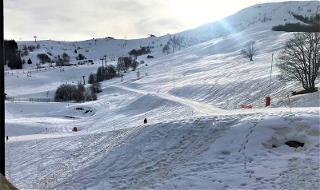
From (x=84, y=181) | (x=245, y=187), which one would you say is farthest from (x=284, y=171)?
(x=84, y=181)

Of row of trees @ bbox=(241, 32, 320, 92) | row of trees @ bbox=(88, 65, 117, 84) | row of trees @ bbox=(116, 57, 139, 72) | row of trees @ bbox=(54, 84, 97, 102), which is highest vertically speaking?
row of trees @ bbox=(241, 32, 320, 92)

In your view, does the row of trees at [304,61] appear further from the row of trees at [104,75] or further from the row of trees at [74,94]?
the row of trees at [104,75]

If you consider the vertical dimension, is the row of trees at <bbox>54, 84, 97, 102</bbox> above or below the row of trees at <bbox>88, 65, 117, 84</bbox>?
below

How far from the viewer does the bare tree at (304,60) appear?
42094 millimetres

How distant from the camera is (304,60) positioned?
4238 cm

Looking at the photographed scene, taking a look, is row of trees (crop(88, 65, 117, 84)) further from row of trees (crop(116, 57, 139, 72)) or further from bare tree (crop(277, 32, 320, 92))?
bare tree (crop(277, 32, 320, 92))

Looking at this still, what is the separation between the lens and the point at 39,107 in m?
85.1

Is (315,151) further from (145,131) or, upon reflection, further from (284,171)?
(145,131)

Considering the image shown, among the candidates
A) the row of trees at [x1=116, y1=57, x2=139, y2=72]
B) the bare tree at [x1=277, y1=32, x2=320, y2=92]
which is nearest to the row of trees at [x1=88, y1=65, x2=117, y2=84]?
the row of trees at [x1=116, y1=57, x2=139, y2=72]

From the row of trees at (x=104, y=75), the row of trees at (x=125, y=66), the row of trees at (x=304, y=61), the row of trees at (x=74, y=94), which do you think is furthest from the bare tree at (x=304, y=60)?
the row of trees at (x=125, y=66)

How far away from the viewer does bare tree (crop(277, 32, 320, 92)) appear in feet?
138

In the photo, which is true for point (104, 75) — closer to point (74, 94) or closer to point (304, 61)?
point (74, 94)

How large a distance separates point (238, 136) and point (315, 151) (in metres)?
3.09

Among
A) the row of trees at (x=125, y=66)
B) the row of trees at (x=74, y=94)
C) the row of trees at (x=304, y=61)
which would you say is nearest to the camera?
the row of trees at (x=304, y=61)
